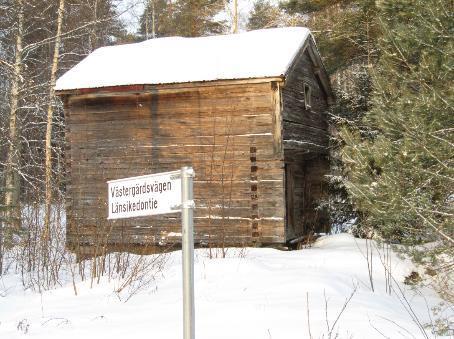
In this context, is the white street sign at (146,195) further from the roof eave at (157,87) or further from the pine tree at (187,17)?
the pine tree at (187,17)

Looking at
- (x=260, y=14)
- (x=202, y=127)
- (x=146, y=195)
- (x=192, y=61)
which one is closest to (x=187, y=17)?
(x=260, y=14)

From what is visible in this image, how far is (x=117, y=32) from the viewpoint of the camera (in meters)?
30.4

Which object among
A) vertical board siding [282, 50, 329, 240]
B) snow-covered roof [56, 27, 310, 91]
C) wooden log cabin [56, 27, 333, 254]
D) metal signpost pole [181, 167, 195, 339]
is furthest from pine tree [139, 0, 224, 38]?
metal signpost pole [181, 167, 195, 339]

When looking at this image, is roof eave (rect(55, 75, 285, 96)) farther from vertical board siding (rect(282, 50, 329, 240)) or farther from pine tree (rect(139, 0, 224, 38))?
pine tree (rect(139, 0, 224, 38))

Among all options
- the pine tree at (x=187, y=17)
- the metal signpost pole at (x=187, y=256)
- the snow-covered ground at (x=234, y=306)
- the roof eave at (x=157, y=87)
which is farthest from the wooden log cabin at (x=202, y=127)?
the pine tree at (x=187, y=17)

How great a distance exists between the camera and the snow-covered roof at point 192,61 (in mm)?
12430

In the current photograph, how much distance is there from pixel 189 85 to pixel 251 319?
7.69 m

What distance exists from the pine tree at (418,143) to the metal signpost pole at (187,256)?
479 cm

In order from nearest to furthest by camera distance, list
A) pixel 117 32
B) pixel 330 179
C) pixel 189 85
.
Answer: pixel 189 85, pixel 330 179, pixel 117 32

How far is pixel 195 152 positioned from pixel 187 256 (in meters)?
9.67

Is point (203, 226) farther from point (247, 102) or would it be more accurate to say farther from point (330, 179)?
point (330, 179)

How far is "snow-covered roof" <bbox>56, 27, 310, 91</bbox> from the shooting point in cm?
1243

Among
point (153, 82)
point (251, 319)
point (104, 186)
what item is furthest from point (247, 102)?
point (251, 319)

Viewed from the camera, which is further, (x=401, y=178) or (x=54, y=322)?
(x=401, y=178)
